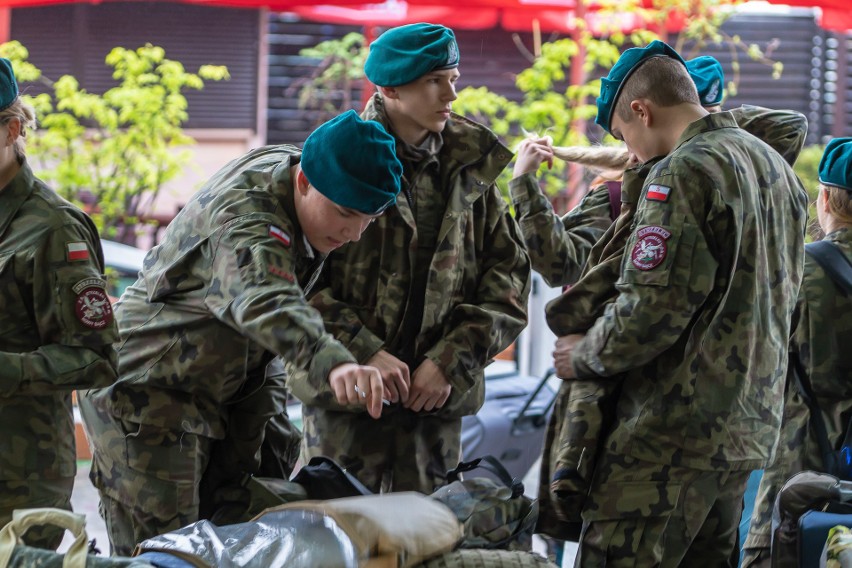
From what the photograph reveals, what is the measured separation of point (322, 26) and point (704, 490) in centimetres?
651

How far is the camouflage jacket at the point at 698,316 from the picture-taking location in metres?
2.39

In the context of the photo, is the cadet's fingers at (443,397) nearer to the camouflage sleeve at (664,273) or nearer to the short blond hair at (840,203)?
the camouflage sleeve at (664,273)

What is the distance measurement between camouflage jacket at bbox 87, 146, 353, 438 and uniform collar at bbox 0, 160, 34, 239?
30 cm

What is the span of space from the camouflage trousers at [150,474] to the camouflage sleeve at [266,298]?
0.38 m

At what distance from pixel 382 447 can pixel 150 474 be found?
2.09 ft

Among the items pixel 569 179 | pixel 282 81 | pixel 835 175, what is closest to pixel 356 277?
pixel 835 175

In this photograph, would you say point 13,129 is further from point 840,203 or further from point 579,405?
point 840,203

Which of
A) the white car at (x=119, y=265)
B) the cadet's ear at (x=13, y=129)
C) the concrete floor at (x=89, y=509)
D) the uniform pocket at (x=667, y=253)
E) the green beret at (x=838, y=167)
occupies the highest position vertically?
the cadet's ear at (x=13, y=129)

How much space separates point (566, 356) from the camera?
2.61 meters

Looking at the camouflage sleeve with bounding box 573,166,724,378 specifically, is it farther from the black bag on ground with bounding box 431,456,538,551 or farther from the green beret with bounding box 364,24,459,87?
the green beret with bounding box 364,24,459,87

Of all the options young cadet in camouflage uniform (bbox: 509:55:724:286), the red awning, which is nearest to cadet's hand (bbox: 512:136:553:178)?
young cadet in camouflage uniform (bbox: 509:55:724:286)

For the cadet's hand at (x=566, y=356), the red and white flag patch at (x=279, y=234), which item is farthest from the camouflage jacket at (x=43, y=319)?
the cadet's hand at (x=566, y=356)

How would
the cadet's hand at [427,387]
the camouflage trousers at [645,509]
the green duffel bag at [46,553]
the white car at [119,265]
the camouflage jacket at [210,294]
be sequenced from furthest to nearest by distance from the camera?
the white car at [119,265]
the cadet's hand at [427,387]
the camouflage trousers at [645,509]
the camouflage jacket at [210,294]
the green duffel bag at [46,553]

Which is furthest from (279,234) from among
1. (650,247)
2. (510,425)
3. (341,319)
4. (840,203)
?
(510,425)
